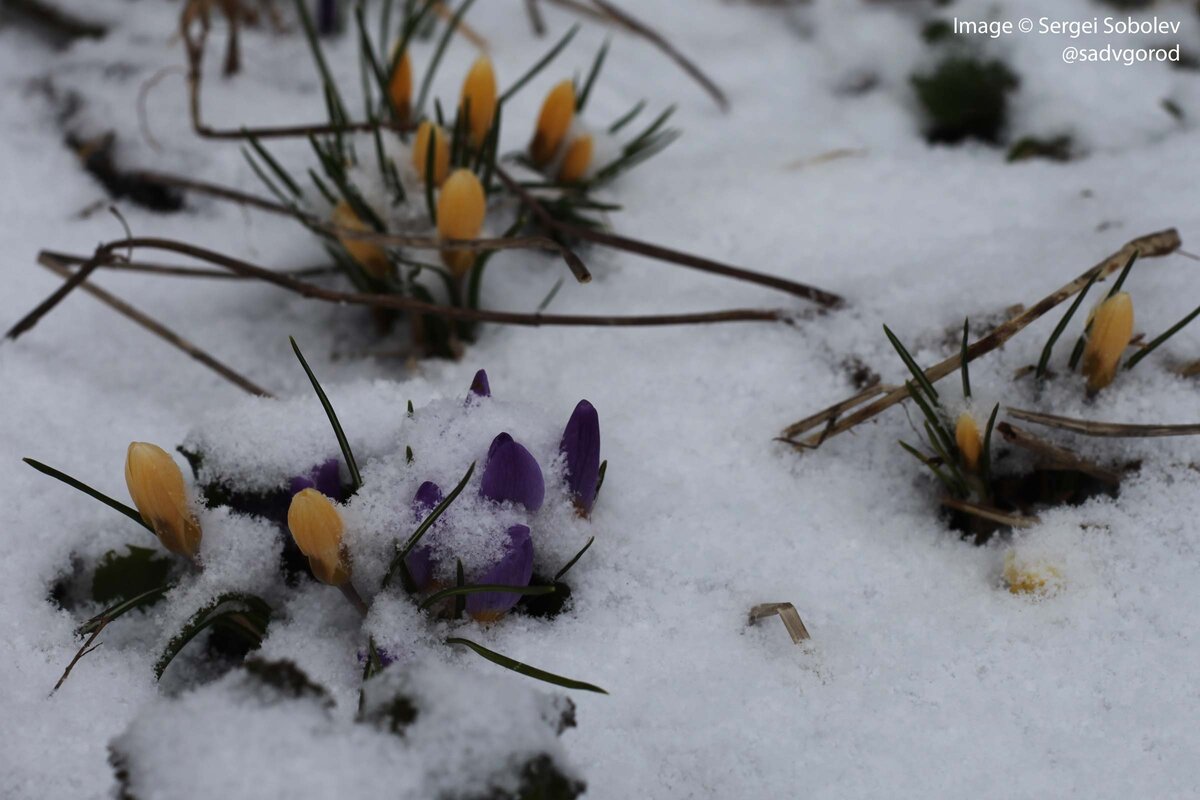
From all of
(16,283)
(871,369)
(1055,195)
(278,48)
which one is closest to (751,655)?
(871,369)

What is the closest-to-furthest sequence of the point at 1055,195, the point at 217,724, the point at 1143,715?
the point at 217,724, the point at 1143,715, the point at 1055,195

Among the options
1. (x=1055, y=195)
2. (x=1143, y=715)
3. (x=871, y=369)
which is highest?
(x=1055, y=195)

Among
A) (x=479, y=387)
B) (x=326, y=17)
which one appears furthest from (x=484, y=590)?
(x=326, y=17)

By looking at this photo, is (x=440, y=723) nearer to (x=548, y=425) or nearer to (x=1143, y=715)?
(x=548, y=425)

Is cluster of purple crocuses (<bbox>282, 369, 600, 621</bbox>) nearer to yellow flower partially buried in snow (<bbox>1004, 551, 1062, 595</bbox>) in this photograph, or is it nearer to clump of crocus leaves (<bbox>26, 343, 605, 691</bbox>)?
clump of crocus leaves (<bbox>26, 343, 605, 691</bbox>)

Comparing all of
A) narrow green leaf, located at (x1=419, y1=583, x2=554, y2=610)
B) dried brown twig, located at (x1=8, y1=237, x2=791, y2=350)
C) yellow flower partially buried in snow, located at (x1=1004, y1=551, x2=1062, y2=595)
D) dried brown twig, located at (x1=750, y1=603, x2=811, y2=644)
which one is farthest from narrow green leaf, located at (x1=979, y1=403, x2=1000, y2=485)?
narrow green leaf, located at (x1=419, y1=583, x2=554, y2=610)

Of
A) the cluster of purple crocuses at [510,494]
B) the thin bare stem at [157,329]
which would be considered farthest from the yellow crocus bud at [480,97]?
the cluster of purple crocuses at [510,494]
